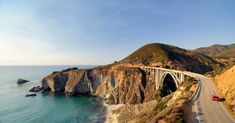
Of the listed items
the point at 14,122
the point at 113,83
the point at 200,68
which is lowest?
the point at 14,122

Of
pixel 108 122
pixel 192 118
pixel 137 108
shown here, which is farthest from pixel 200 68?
pixel 192 118

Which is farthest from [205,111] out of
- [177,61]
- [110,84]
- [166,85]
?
[177,61]

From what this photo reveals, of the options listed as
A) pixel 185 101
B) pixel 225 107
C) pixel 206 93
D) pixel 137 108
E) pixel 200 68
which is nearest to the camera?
pixel 225 107

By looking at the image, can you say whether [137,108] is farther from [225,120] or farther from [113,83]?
[225,120]

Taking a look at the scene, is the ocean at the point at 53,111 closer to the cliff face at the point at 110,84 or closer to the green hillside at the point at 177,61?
the cliff face at the point at 110,84

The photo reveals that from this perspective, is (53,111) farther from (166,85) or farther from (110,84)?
(166,85)

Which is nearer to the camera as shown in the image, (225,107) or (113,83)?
(225,107)

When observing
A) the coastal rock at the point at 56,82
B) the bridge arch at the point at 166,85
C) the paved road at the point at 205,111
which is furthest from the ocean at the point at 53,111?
the paved road at the point at 205,111

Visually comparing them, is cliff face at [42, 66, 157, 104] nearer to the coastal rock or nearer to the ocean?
the coastal rock
